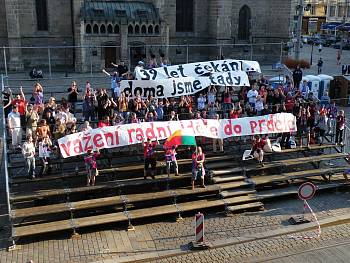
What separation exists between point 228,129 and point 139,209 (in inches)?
202

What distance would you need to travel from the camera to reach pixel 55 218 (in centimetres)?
1525

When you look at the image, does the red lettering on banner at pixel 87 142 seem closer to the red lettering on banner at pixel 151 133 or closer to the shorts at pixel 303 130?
the red lettering on banner at pixel 151 133

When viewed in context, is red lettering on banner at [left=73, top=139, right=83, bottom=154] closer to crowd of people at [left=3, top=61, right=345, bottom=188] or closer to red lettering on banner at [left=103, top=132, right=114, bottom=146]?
crowd of people at [left=3, top=61, right=345, bottom=188]

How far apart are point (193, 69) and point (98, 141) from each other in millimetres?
7261

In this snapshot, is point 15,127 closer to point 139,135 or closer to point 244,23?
point 139,135

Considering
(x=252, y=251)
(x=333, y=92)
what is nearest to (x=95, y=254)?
(x=252, y=251)

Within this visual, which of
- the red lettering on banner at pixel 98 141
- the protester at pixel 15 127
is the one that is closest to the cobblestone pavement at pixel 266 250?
the red lettering on banner at pixel 98 141

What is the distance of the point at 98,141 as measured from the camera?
54.2 feet

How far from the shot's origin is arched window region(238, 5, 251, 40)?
45.0 meters

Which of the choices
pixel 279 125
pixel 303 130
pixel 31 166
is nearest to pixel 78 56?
pixel 303 130

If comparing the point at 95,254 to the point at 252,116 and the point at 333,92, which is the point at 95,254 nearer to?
the point at 252,116

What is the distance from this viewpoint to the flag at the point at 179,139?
651 inches

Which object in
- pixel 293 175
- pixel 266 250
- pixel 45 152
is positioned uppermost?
pixel 45 152

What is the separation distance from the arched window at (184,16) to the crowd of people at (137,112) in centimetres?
2089
